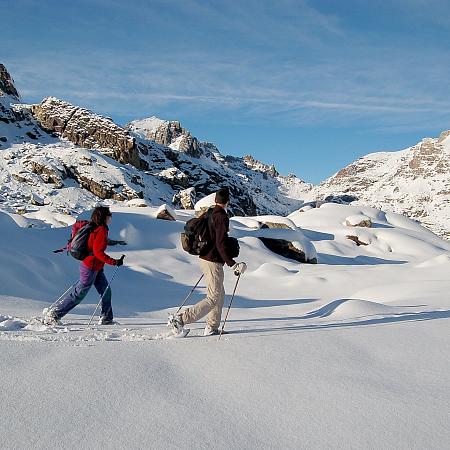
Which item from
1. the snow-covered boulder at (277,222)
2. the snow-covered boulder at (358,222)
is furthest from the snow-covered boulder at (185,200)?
the snow-covered boulder at (277,222)

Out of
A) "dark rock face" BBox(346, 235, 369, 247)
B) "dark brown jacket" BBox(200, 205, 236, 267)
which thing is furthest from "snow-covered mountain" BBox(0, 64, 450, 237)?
"dark brown jacket" BBox(200, 205, 236, 267)

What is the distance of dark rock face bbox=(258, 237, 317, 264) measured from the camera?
2352 centimetres

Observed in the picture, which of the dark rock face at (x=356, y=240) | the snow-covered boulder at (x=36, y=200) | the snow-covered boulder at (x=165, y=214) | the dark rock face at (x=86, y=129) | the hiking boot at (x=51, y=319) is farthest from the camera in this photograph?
the dark rock face at (x=86, y=129)

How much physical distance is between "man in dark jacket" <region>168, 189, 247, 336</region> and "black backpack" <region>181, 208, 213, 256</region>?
1.9 inches

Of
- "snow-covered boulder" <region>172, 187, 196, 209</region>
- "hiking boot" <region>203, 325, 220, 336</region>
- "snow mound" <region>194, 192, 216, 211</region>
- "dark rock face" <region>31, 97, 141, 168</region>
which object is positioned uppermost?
"dark rock face" <region>31, 97, 141, 168</region>

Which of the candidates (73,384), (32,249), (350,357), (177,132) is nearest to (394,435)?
(350,357)

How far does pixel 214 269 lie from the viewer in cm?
537

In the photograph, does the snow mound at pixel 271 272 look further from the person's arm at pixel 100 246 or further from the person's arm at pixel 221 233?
the person's arm at pixel 221 233

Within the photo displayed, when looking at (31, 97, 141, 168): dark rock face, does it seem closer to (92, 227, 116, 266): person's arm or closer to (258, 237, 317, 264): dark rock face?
(258, 237, 317, 264): dark rock face

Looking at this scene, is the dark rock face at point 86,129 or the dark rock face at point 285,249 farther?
the dark rock face at point 86,129

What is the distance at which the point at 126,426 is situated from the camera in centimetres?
284

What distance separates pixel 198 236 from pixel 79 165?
63000mm

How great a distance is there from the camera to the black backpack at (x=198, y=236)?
529cm

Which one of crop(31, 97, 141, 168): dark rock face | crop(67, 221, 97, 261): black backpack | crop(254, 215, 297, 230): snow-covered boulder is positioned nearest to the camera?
crop(67, 221, 97, 261): black backpack
